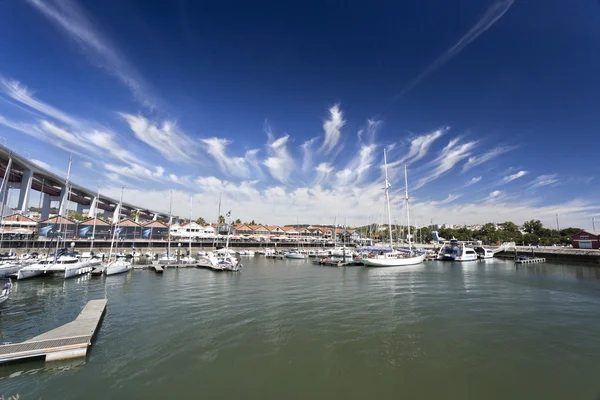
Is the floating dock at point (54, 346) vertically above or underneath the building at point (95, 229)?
underneath

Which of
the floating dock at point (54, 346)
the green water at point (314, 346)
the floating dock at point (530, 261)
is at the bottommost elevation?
the green water at point (314, 346)

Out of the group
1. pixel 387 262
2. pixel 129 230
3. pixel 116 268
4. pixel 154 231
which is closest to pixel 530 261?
pixel 387 262

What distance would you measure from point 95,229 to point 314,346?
91.5 metres

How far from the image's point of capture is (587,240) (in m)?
72.0

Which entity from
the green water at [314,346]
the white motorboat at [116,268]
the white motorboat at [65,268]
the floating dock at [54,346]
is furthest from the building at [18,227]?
the floating dock at [54,346]

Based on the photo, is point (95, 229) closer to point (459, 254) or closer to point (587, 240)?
point (459, 254)

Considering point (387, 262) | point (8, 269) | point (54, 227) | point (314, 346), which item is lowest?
point (314, 346)

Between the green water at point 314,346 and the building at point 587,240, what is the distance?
67525 millimetres

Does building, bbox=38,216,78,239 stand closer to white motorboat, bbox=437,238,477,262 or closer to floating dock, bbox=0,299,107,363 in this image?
floating dock, bbox=0,299,107,363

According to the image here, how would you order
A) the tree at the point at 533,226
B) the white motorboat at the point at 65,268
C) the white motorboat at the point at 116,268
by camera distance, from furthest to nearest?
1. the tree at the point at 533,226
2. the white motorboat at the point at 116,268
3. the white motorboat at the point at 65,268

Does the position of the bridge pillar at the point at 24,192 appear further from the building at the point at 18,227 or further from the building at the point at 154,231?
the building at the point at 154,231

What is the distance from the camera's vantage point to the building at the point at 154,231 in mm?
83750

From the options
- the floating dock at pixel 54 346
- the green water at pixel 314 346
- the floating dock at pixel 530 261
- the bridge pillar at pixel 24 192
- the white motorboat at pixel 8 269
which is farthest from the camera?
the bridge pillar at pixel 24 192

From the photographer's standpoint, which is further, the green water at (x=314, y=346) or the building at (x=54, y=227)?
the building at (x=54, y=227)
